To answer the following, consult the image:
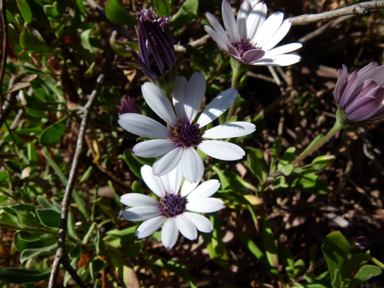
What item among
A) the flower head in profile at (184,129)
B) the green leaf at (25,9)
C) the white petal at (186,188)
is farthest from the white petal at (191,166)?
the green leaf at (25,9)

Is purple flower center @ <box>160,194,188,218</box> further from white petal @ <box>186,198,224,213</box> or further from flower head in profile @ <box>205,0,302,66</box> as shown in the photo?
flower head in profile @ <box>205,0,302,66</box>

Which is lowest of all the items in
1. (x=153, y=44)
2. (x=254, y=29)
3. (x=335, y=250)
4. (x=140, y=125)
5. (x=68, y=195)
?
(x=335, y=250)

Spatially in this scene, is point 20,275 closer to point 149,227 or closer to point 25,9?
point 149,227

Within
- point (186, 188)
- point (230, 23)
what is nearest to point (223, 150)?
point (186, 188)

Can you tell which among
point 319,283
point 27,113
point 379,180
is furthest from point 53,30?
point 379,180

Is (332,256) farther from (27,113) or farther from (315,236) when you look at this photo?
(27,113)

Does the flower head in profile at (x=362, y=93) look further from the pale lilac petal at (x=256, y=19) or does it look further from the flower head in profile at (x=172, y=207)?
the flower head in profile at (x=172, y=207)
